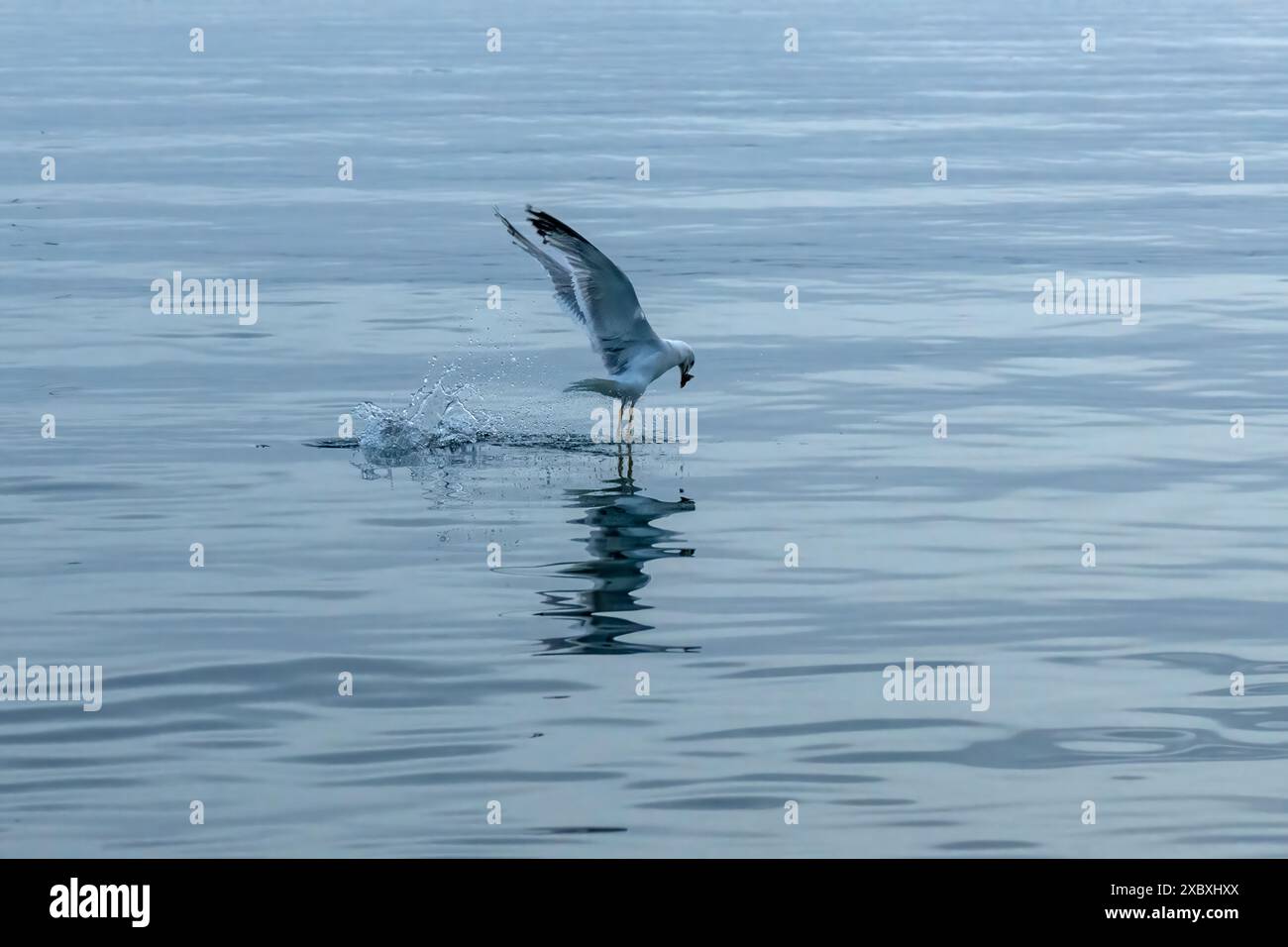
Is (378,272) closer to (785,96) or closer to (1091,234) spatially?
(1091,234)

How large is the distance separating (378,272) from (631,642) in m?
15.1

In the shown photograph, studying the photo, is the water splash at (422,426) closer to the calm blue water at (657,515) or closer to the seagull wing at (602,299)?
the calm blue water at (657,515)

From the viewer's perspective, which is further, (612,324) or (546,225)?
(612,324)

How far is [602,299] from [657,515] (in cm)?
222

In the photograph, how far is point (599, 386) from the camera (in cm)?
1864

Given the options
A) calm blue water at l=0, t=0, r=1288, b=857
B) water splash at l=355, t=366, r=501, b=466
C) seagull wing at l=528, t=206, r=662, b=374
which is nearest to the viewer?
calm blue water at l=0, t=0, r=1288, b=857

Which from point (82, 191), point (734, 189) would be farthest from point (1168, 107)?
point (82, 191)

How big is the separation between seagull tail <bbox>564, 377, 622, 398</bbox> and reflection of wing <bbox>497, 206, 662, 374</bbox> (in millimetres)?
450

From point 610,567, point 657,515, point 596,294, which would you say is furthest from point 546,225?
point 610,567

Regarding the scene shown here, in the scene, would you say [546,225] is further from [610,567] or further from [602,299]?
[610,567]

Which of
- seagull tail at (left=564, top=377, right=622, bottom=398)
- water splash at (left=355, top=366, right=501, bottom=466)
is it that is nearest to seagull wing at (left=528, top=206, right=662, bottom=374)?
seagull tail at (left=564, top=377, right=622, bottom=398)

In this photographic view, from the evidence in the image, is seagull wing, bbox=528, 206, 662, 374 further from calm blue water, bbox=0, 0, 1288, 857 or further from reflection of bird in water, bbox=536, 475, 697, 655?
reflection of bird in water, bbox=536, 475, 697, 655

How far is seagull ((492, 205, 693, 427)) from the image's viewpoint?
1834 centimetres

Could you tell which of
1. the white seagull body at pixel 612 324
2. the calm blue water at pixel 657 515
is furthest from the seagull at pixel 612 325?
the calm blue water at pixel 657 515
